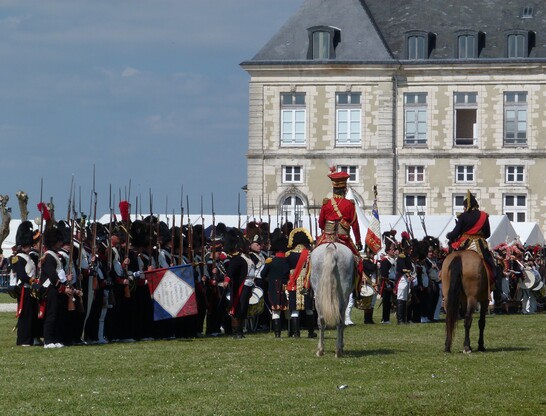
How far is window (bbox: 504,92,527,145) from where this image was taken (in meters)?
76.4

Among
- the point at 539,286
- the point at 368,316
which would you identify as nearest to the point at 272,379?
the point at 368,316

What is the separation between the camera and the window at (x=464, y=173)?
7681 centimetres

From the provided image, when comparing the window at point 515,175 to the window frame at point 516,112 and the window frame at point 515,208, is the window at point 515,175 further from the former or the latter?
the window frame at point 516,112

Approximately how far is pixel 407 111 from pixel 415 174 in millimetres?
3146

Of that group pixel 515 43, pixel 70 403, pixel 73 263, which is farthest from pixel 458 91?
pixel 70 403

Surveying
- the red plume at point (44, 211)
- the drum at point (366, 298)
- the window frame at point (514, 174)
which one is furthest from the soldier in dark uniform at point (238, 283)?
the window frame at point (514, 174)

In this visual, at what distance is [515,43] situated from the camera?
76.5m

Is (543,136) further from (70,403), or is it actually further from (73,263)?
(70,403)

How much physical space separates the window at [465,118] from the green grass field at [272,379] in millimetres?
54839

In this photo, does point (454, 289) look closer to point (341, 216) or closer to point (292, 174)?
point (341, 216)

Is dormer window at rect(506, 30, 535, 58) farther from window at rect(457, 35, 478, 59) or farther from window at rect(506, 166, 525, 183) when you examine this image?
window at rect(506, 166, 525, 183)

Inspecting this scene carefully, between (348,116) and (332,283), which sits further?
(348,116)

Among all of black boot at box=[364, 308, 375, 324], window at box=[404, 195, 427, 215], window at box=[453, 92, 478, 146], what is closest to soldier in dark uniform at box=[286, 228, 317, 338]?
black boot at box=[364, 308, 375, 324]

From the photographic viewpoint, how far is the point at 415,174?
77.2 meters
